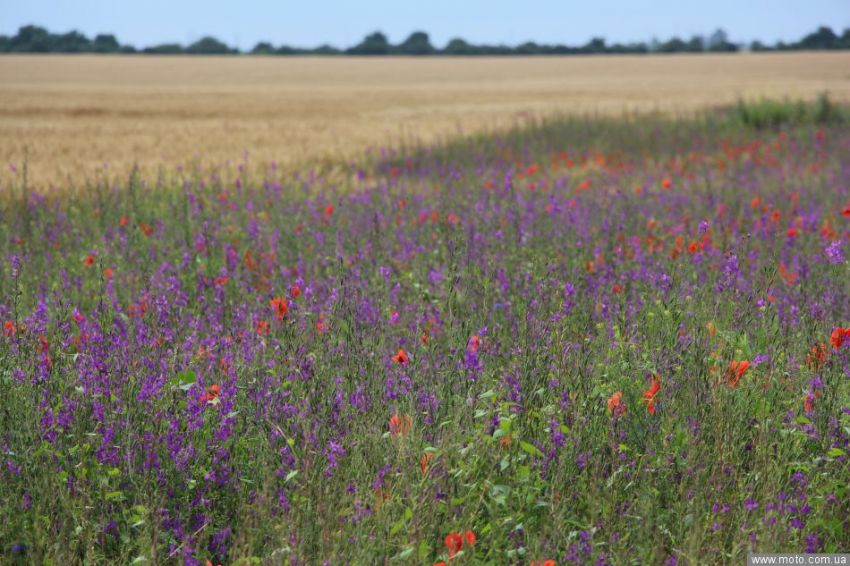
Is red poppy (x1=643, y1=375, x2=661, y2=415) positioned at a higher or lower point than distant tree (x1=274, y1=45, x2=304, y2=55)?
lower

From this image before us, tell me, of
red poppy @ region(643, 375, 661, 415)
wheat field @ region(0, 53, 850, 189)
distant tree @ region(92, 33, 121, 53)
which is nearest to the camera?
red poppy @ region(643, 375, 661, 415)

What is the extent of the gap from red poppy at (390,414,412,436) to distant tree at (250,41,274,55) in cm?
8628

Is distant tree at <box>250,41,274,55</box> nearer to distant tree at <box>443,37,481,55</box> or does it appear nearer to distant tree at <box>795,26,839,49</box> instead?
distant tree at <box>443,37,481,55</box>

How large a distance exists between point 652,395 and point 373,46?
8478 centimetres

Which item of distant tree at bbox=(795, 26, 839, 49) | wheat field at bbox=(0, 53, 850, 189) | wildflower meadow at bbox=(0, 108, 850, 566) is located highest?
distant tree at bbox=(795, 26, 839, 49)

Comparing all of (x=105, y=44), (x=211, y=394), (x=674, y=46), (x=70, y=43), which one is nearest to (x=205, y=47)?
(x=105, y=44)

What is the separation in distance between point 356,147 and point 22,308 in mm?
12644

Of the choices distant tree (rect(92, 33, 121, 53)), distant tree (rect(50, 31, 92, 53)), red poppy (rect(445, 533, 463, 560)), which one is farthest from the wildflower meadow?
distant tree (rect(92, 33, 121, 53))

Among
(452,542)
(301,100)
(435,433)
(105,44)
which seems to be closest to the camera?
(452,542)

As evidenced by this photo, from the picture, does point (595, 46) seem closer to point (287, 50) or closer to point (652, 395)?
point (287, 50)

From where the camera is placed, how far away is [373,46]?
84.1 m

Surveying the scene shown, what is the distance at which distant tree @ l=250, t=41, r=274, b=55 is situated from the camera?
84.7 metres

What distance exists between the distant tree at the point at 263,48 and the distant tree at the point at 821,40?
51901mm

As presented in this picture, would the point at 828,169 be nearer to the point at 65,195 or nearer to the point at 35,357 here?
the point at 65,195
